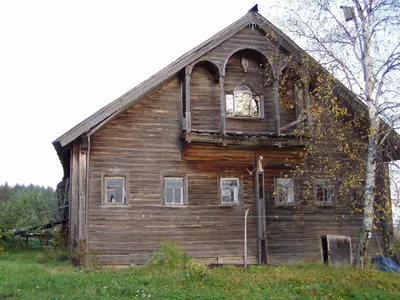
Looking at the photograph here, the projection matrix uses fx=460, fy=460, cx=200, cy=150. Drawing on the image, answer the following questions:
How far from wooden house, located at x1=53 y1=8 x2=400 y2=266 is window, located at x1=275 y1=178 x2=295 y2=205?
42 mm

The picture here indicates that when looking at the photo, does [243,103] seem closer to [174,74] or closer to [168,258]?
[174,74]

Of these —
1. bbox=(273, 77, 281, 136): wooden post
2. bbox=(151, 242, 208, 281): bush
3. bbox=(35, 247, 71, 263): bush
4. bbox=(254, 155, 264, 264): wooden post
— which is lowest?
bbox=(35, 247, 71, 263): bush

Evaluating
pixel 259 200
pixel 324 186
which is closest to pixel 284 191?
pixel 259 200

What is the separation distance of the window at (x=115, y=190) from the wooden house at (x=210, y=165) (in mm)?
37

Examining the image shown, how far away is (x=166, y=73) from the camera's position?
17203 mm

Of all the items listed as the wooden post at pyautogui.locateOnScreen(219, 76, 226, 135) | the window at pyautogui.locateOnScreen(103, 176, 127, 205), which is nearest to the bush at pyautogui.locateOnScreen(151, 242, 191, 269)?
the window at pyautogui.locateOnScreen(103, 176, 127, 205)

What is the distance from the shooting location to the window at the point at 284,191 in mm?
18844

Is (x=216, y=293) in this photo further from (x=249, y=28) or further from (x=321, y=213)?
(x=249, y=28)

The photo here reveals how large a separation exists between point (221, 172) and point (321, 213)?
4695 mm

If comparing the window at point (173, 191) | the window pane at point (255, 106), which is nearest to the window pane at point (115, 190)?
the window at point (173, 191)

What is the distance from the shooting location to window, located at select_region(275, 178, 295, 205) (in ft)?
61.8

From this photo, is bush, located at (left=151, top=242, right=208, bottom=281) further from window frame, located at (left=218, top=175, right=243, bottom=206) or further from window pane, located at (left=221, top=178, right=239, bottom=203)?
window pane, located at (left=221, top=178, right=239, bottom=203)

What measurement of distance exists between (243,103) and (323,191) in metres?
5.08

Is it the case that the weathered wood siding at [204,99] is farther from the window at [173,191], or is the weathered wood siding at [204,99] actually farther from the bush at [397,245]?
the bush at [397,245]
